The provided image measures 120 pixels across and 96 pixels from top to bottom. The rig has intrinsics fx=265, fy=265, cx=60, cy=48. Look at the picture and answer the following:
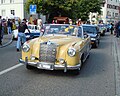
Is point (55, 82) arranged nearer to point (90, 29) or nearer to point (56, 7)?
point (90, 29)

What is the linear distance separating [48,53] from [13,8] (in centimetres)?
4709

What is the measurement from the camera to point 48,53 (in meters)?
7.71

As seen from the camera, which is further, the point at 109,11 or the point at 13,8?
the point at 109,11

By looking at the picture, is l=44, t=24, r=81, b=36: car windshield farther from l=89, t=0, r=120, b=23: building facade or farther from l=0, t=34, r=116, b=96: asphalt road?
l=89, t=0, r=120, b=23: building facade

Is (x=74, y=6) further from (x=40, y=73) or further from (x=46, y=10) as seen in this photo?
(x=40, y=73)

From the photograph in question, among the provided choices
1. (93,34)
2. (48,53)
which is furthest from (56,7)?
(48,53)

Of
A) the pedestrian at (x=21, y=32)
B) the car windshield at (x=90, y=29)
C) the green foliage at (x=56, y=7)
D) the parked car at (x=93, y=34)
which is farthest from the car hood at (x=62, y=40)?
the green foliage at (x=56, y=7)

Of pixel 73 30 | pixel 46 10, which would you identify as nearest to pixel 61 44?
pixel 73 30

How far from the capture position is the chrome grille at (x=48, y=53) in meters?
7.70

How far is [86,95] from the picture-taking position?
598 centimetres

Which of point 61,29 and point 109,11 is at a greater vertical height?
point 109,11

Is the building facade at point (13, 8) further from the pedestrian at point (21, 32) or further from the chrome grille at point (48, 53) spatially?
Result: the chrome grille at point (48, 53)

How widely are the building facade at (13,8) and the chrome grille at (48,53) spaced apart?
144 feet

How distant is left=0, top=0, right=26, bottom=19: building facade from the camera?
5143cm
